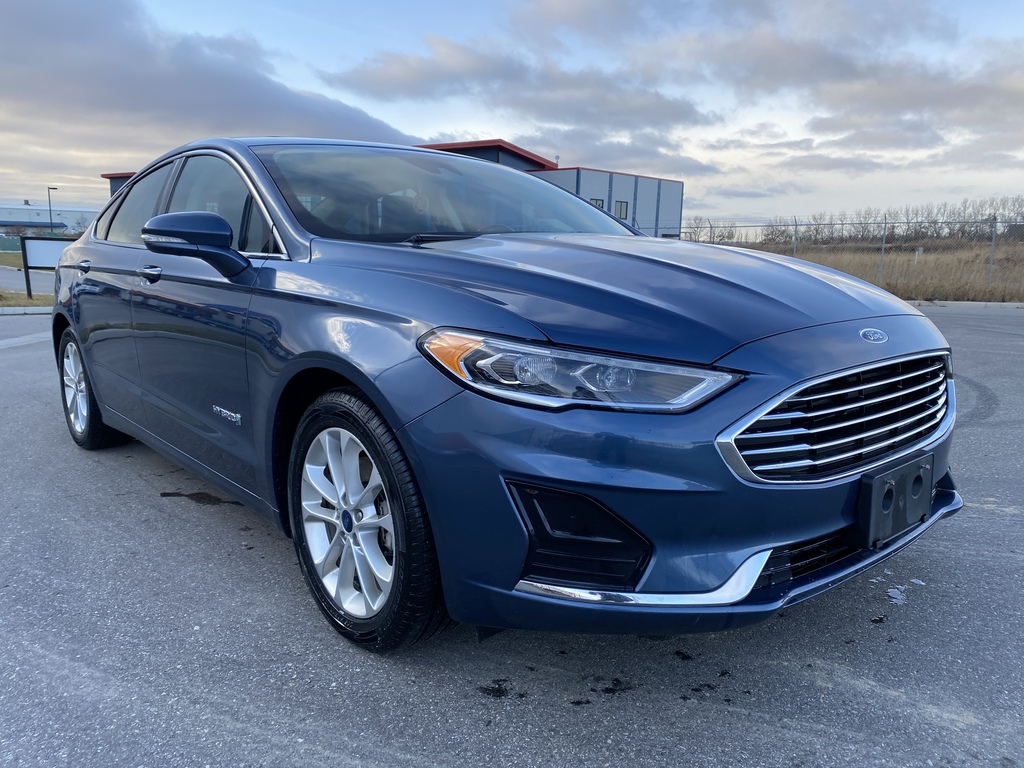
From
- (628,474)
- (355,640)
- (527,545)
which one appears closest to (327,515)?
(355,640)

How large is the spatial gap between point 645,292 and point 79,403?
3.77 metres

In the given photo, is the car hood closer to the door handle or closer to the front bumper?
the front bumper

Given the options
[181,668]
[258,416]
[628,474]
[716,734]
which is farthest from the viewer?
[258,416]

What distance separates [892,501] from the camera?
2072mm

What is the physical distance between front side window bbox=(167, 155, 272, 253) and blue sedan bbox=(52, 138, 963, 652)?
0.09 ft

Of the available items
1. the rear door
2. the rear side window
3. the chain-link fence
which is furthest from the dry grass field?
the rear door

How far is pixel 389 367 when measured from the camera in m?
2.05

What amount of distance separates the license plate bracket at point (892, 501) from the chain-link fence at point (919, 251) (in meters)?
13.0

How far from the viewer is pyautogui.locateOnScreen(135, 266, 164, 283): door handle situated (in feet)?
10.7

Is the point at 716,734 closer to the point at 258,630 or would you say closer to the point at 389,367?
the point at 389,367

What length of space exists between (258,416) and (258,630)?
68 cm

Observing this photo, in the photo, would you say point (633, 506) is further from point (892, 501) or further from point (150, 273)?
point (150, 273)

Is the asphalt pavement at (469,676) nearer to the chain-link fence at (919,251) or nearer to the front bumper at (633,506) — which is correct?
the front bumper at (633,506)

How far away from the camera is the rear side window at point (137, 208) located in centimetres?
384
